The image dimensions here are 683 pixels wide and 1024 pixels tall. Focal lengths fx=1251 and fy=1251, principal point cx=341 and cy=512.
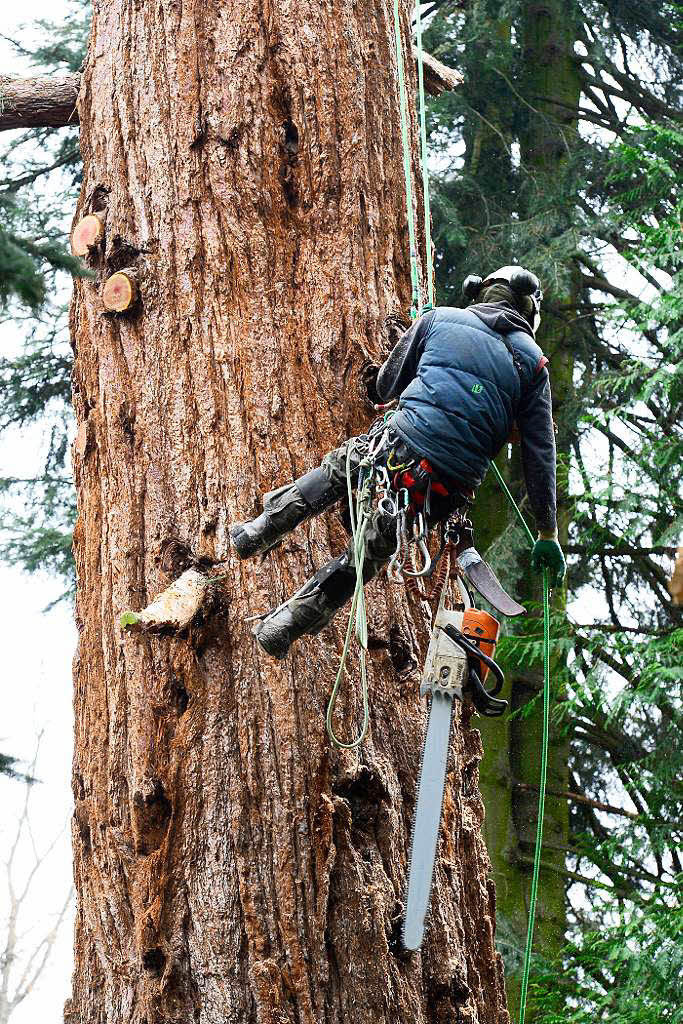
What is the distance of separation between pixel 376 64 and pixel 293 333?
1.33 metres

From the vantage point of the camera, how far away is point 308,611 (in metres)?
4.10

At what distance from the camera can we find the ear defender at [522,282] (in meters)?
4.60

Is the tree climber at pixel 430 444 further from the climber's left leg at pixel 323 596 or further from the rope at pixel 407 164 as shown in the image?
the rope at pixel 407 164

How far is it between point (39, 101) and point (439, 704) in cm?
352

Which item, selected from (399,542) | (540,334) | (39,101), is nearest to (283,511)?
(399,542)

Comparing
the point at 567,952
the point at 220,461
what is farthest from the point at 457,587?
the point at 567,952

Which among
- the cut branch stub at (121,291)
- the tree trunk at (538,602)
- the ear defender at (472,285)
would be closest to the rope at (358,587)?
the ear defender at (472,285)

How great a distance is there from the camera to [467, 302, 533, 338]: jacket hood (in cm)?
440

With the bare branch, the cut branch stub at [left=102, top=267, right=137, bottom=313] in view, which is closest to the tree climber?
the cut branch stub at [left=102, top=267, right=137, bottom=313]

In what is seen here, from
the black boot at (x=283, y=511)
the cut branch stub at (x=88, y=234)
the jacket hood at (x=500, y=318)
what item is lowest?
the black boot at (x=283, y=511)

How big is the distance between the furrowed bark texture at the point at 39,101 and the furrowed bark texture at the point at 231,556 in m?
0.32

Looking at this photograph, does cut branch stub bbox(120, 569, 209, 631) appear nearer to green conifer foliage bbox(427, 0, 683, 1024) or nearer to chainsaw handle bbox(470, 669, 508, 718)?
chainsaw handle bbox(470, 669, 508, 718)

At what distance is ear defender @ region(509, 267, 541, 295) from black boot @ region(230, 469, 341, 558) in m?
1.07

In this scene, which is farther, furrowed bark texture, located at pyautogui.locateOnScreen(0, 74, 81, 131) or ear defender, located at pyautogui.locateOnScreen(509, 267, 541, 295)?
furrowed bark texture, located at pyautogui.locateOnScreen(0, 74, 81, 131)
